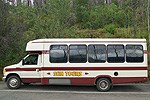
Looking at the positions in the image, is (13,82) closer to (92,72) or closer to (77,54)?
(77,54)

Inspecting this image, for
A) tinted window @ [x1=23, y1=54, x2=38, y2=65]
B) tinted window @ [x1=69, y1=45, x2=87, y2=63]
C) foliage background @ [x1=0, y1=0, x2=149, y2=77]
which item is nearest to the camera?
tinted window @ [x1=69, y1=45, x2=87, y2=63]

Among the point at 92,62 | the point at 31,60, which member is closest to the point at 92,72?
the point at 92,62

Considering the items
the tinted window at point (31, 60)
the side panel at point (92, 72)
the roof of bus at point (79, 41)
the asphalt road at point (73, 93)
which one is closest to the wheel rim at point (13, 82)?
the asphalt road at point (73, 93)

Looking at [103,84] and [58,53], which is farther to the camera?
[58,53]

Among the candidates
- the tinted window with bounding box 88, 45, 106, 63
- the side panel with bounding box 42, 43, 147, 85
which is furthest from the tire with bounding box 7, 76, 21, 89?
the tinted window with bounding box 88, 45, 106, 63

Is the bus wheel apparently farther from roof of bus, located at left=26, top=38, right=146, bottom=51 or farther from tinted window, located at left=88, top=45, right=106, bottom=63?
roof of bus, located at left=26, top=38, right=146, bottom=51

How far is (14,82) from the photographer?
13391 mm

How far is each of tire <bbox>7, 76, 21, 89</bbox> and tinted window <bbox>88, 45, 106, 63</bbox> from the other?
3.86 meters

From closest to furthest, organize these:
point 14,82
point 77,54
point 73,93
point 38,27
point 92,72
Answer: point 73,93, point 92,72, point 77,54, point 14,82, point 38,27

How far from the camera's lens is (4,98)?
1105 centimetres

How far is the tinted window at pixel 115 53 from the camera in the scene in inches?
508

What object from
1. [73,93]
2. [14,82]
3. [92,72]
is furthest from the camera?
[14,82]

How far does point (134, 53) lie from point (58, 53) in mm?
3798

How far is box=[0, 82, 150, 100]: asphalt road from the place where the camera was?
1134 cm
